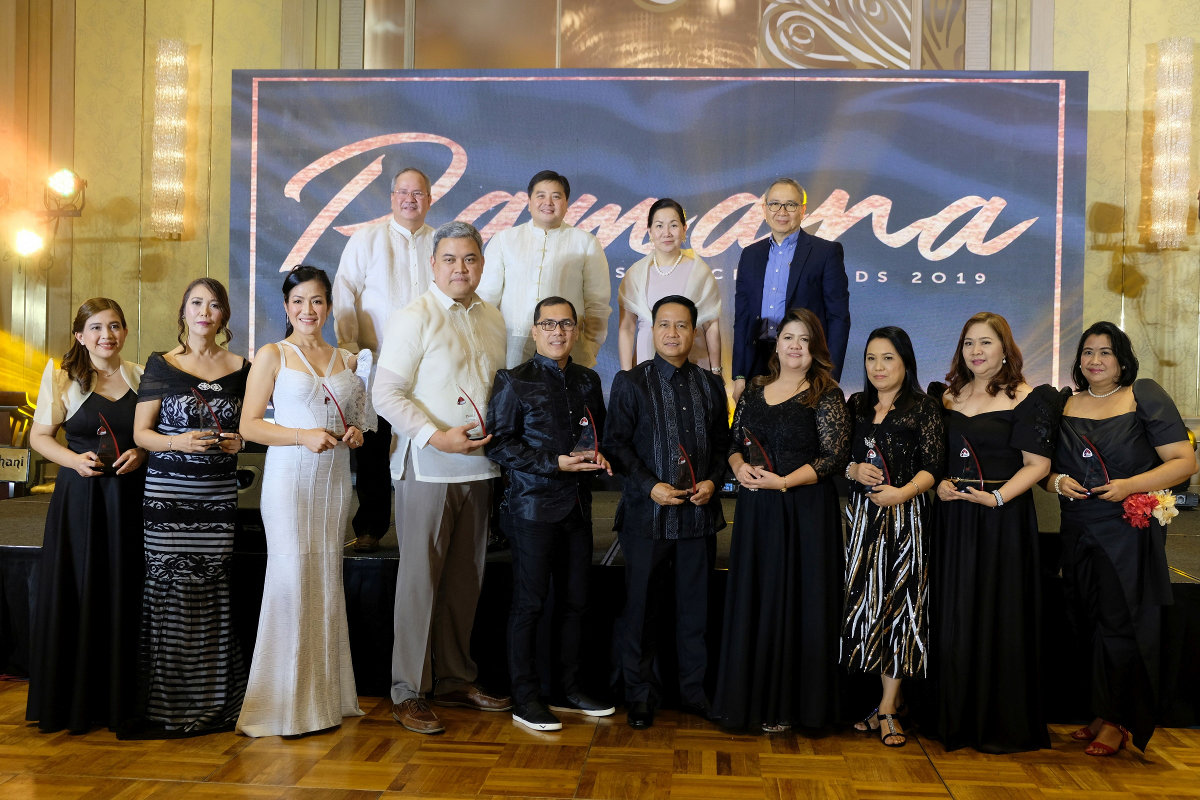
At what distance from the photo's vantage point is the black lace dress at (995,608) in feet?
10.6

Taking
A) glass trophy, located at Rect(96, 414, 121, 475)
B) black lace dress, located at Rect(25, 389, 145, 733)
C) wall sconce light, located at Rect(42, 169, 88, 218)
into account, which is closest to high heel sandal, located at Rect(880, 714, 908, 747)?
black lace dress, located at Rect(25, 389, 145, 733)

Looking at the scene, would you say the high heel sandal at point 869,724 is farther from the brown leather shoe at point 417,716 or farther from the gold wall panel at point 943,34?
the gold wall panel at point 943,34

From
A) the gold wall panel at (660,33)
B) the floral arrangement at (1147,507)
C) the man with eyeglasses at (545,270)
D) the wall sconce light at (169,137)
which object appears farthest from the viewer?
the gold wall panel at (660,33)

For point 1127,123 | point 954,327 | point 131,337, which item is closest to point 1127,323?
point 1127,123

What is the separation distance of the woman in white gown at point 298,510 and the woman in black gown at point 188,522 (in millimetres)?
138

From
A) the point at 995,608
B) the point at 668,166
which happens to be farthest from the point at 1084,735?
the point at 668,166

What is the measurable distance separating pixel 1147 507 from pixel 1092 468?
7.6 inches

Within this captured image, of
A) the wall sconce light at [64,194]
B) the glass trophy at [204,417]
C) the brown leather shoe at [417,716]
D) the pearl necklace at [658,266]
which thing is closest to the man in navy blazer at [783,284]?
the pearl necklace at [658,266]

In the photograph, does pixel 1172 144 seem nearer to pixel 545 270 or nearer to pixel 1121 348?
pixel 1121 348

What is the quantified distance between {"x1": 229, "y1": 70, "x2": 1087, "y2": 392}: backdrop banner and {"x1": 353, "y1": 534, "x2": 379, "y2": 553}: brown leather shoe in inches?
100

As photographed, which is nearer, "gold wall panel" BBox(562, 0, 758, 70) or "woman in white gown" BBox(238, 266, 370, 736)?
"woman in white gown" BBox(238, 266, 370, 736)

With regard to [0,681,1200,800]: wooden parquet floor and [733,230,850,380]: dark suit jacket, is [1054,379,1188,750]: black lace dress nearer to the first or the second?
[0,681,1200,800]: wooden parquet floor

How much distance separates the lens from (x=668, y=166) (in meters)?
6.35

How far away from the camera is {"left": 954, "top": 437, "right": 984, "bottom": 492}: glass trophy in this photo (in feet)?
10.6
